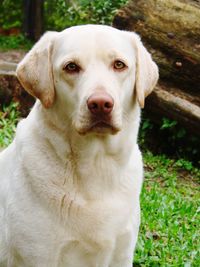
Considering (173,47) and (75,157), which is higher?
(75,157)

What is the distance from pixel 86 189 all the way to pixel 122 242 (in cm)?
37

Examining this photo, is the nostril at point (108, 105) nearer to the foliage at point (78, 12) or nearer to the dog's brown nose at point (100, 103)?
the dog's brown nose at point (100, 103)

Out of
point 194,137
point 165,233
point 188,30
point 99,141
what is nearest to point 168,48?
point 188,30

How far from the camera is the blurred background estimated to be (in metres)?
5.55

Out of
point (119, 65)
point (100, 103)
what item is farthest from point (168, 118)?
point (100, 103)

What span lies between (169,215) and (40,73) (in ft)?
8.67

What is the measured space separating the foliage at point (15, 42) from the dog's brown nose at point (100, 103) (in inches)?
332

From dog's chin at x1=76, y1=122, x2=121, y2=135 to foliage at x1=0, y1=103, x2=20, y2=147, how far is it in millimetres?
3530

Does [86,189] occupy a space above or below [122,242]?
above

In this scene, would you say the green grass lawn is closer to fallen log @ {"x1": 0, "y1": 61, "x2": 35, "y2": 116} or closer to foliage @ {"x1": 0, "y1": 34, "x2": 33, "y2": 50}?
fallen log @ {"x1": 0, "y1": 61, "x2": 35, "y2": 116}

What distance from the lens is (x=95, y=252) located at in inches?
137

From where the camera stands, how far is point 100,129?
11.1 ft

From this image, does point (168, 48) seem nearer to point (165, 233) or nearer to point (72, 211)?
point (165, 233)

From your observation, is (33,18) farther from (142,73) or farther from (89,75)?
(89,75)
